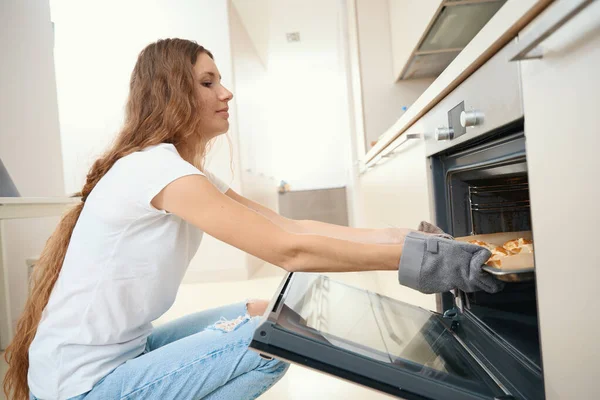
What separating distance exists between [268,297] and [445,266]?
266 centimetres

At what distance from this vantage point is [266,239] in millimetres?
870

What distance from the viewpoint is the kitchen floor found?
173 centimetres

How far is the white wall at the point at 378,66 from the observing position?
314cm

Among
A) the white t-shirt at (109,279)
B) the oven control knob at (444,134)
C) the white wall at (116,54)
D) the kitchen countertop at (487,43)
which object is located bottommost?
the white t-shirt at (109,279)

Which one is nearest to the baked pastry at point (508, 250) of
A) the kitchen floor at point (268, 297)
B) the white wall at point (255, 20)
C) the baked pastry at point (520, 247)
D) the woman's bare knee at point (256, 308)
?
the baked pastry at point (520, 247)

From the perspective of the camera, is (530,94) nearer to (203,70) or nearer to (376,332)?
(376,332)

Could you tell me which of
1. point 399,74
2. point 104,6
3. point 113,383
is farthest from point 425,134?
point 104,6

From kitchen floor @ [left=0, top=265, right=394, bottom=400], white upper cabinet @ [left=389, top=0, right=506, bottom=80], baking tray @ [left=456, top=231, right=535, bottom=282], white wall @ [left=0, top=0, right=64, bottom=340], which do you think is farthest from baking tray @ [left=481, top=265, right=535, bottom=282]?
white wall @ [left=0, top=0, right=64, bottom=340]

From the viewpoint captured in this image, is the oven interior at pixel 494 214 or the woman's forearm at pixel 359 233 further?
the woman's forearm at pixel 359 233

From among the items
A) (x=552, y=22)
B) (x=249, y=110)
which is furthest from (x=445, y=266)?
(x=249, y=110)

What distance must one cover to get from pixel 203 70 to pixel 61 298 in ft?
2.25

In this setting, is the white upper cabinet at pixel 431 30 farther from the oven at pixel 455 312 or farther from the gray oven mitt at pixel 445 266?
the gray oven mitt at pixel 445 266

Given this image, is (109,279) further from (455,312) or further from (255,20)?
(255,20)

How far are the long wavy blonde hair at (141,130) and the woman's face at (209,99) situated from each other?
0.02 m
